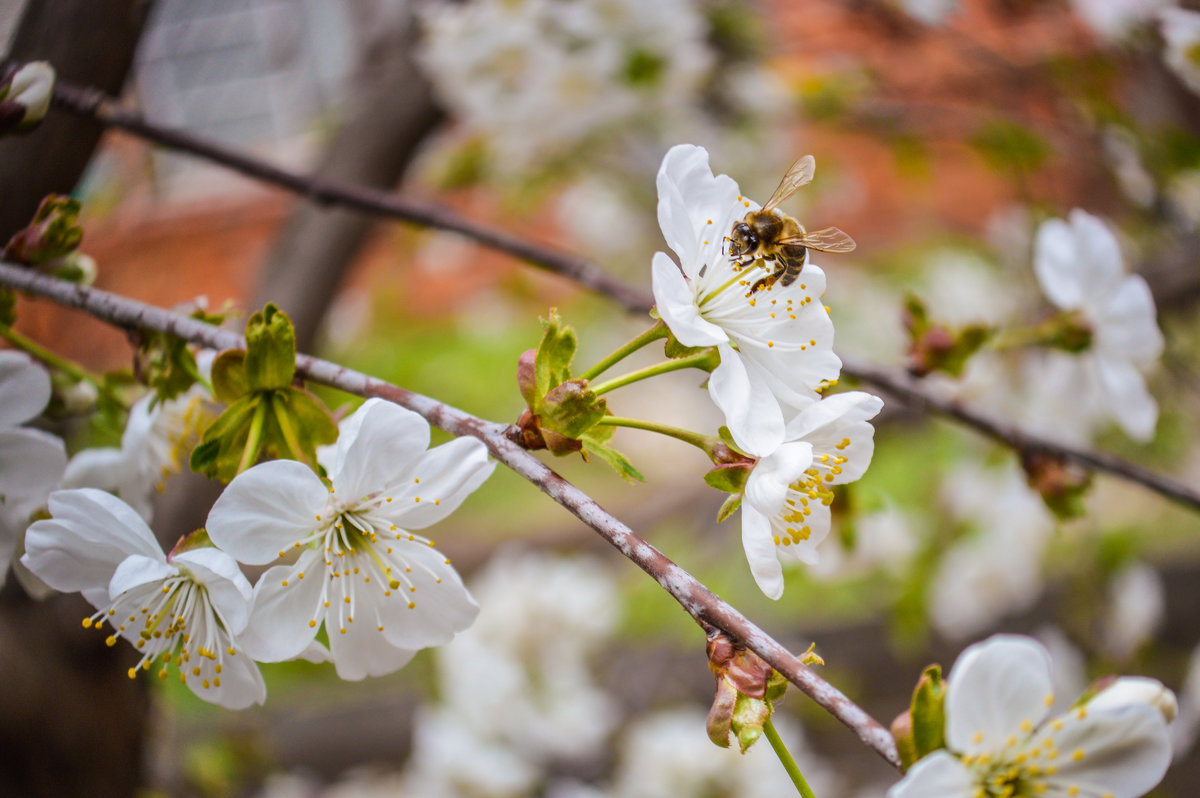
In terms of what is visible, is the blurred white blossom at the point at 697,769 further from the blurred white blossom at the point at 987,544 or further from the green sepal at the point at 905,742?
the green sepal at the point at 905,742

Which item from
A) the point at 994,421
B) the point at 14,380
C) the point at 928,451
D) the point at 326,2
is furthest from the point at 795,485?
the point at 326,2

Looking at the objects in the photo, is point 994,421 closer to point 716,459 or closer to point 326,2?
point 716,459

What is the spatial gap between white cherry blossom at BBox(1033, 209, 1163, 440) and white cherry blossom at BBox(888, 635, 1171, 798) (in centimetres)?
38

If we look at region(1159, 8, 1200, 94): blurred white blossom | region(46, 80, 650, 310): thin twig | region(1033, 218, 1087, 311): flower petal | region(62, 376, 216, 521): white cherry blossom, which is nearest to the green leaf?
region(62, 376, 216, 521): white cherry blossom

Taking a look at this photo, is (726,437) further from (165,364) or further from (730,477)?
(165,364)

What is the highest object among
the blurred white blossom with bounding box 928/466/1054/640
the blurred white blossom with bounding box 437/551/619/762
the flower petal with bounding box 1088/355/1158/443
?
the flower petal with bounding box 1088/355/1158/443

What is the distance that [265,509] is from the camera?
345 mm

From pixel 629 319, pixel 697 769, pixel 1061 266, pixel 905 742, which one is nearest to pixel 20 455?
pixel 905 742

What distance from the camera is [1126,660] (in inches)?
42.4

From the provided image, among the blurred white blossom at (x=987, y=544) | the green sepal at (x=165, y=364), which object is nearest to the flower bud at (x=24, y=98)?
the green sepal at (x=165, y=364)

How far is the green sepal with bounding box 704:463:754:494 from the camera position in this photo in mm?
368

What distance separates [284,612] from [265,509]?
50mm

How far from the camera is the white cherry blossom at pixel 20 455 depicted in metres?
0.41

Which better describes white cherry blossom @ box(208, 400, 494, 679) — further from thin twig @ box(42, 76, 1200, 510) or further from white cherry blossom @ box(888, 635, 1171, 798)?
thin twig @ box(42, 76, 1200, 510)
